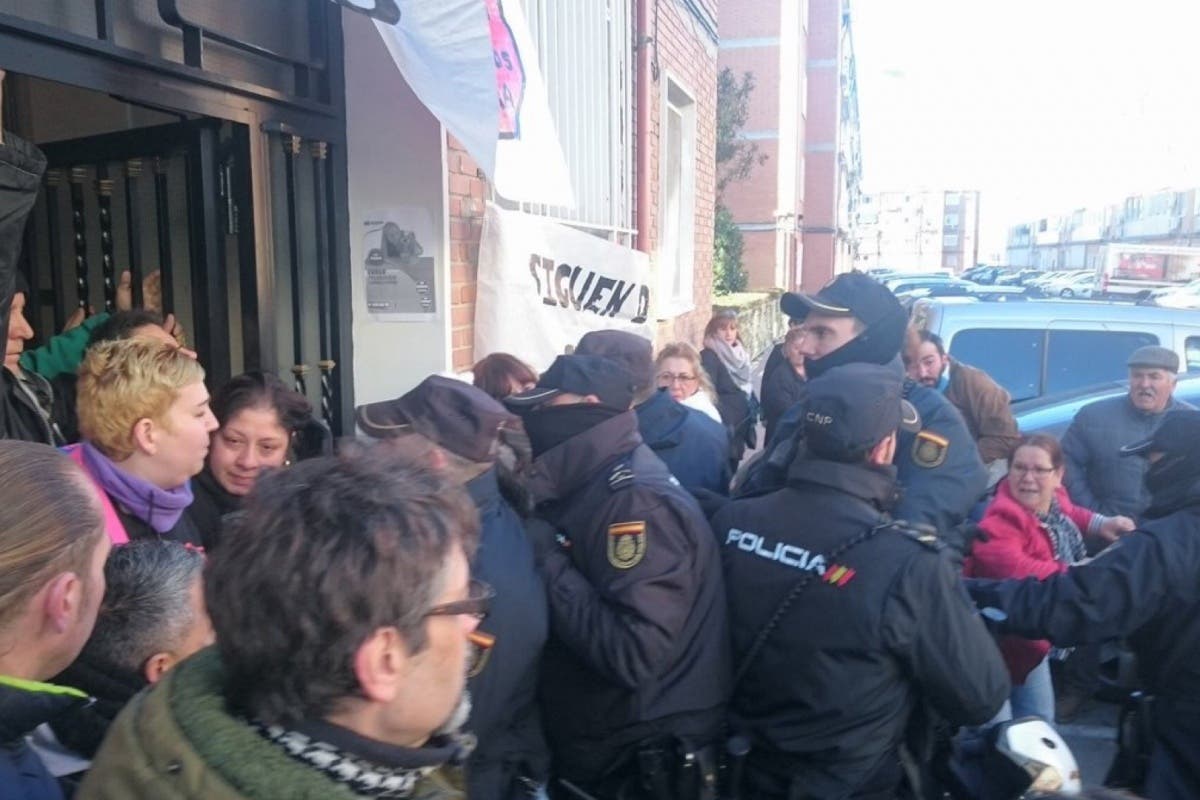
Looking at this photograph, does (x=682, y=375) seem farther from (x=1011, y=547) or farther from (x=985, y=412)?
(x=1011, y=547)

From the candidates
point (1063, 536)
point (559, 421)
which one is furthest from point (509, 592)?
point (1063, 536)

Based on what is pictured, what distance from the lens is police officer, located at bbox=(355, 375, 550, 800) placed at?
230cm

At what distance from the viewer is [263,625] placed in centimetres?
130

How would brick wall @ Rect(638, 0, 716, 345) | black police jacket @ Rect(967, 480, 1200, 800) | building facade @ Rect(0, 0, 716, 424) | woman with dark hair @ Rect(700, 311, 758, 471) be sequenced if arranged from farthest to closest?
brick wall @ Rect(638, 0, 716, 345), woman with dark hair @ Rect(700, 311, 758, 471), building facade @ Rect(0, 0, 716, 424), black police jacket @ Rect(967, 480, 1200, 800)

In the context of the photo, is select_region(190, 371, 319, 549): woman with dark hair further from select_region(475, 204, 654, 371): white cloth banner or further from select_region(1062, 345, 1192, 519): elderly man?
select_region(1062, 345, 1192, 519): elderly man

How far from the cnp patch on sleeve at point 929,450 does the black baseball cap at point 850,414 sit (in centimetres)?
70

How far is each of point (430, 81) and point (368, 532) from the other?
269cm

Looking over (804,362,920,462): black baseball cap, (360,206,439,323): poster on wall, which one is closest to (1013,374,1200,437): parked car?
(360,206,439,323): poster on wall

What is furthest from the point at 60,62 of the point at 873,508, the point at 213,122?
the point at 873,508

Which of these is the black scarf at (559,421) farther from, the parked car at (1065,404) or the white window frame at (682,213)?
the white window frame at (682,213)

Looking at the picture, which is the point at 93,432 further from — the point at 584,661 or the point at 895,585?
the point at 895,585

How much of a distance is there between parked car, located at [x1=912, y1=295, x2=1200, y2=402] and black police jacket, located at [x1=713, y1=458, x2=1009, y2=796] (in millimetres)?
4804

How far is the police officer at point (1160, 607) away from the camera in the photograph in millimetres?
2635

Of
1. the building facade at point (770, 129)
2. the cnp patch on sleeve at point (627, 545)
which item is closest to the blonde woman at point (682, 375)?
the cnp patch on sleeve at point (627, 545)
